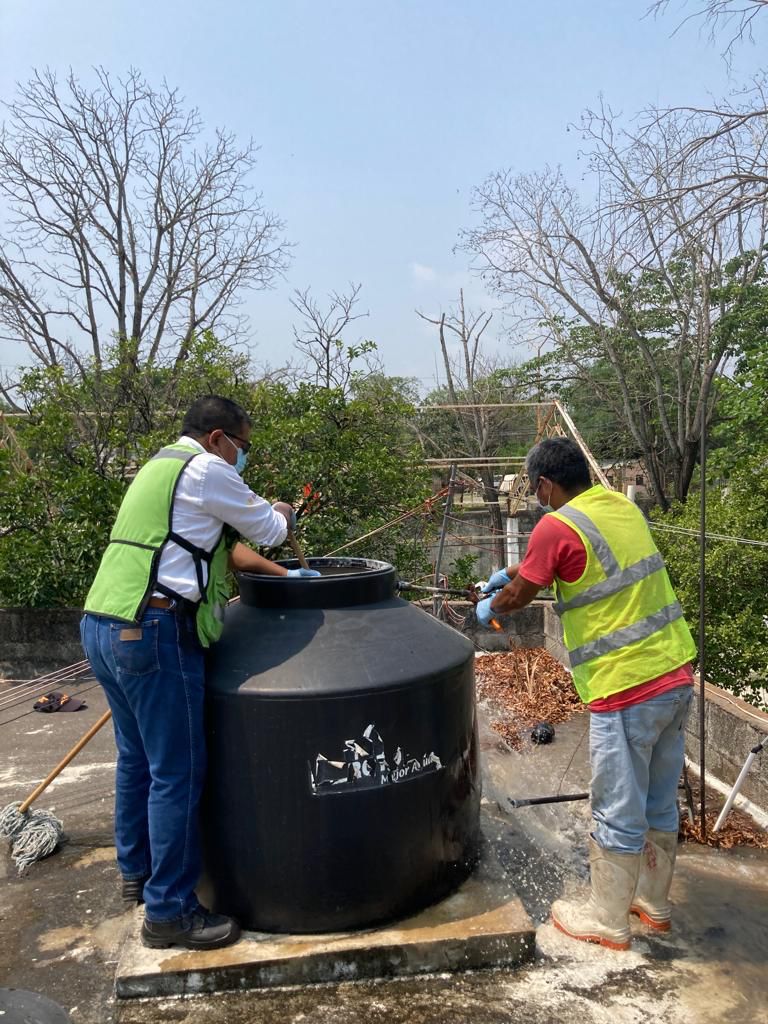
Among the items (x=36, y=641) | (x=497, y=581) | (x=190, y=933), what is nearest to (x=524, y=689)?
(x=497, y=581)

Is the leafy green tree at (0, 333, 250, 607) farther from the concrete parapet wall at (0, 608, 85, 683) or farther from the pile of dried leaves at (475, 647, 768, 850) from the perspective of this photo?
the pile of dried leaves at (475, 647, 768, 850)

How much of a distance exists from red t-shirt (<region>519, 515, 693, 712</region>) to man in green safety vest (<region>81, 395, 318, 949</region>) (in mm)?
1026

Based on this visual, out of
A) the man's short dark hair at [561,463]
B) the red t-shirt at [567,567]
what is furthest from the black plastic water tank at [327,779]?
the man's short dark hair at [561,463]

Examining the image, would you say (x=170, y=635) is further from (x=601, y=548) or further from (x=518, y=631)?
(x=518, y=631)

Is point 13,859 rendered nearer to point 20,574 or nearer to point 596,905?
point 596,905

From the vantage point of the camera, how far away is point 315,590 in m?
3.17

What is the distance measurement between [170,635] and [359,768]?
0.83m

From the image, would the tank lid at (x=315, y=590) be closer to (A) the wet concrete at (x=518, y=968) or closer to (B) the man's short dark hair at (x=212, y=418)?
(B) the man's short dark hair at (x=212, y=418)

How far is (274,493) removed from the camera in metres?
7.75

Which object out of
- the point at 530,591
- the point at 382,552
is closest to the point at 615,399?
the point at 382,552

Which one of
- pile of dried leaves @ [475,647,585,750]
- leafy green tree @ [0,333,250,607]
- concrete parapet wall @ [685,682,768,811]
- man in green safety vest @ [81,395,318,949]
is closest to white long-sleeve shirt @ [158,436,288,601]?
man in green safety vest @ [81,395,318,949]

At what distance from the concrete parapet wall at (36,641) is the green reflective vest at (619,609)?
19.8 feet

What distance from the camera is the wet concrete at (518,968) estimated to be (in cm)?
257

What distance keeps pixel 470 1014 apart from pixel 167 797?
125cm
